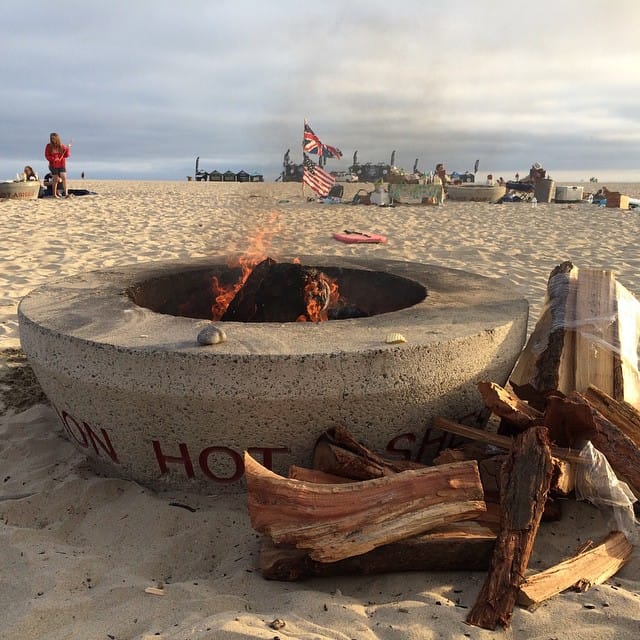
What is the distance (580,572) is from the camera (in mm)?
2064

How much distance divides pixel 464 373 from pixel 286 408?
81cm

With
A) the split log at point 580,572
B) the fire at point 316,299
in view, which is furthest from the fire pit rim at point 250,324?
the split log at point 580,572

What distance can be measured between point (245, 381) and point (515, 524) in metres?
1.10

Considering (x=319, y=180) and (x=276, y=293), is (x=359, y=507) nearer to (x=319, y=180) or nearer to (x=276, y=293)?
(x=276, y=293)

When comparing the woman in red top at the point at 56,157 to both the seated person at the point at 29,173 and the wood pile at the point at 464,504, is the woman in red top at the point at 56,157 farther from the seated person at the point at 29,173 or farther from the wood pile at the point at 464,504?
the wood pile at the point at 464,504

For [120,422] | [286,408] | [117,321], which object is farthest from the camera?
[117,321]

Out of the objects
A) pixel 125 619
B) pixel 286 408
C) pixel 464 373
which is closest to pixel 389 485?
pixel 286 408

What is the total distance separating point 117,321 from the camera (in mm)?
2771

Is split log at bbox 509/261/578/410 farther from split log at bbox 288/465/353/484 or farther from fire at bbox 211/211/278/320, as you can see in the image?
fire at bbox 211/211/278/320

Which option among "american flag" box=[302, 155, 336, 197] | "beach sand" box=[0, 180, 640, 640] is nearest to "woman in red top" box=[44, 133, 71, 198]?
"american flag" box=[302, 155, 336, 197]

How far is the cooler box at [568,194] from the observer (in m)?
22.5

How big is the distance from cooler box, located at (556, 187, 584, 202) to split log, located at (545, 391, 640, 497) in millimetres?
22062

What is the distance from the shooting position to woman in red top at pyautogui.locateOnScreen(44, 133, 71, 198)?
14672 mm

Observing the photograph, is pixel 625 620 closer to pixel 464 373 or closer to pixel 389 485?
pixel 389 485
